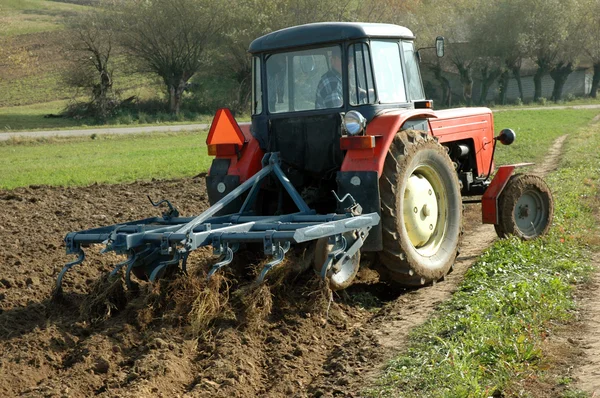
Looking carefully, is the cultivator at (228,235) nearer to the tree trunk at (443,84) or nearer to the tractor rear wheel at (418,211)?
the tractor rear wheel at (418,211)

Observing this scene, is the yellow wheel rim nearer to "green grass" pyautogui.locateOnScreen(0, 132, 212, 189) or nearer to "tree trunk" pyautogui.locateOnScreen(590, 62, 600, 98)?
"green grass" pyautogui.locateOnScreen(0, 132, 212, 189)

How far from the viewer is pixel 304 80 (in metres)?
6.68

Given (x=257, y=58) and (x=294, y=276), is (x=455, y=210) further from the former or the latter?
(x=257, y=58)

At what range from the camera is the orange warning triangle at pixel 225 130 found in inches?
261

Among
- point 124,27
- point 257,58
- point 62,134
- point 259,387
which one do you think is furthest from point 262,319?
point 124,27

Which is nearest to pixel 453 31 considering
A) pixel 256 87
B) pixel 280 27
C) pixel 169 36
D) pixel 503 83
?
pixel 503 83

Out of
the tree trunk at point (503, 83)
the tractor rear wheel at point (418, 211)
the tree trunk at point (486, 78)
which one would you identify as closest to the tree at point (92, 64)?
the tree trunk at point (486, 78)

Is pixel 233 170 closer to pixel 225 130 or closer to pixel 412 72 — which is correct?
pixel 225 130

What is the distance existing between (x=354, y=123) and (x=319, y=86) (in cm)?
73

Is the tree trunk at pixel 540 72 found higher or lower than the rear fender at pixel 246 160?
higher

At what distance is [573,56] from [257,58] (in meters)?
47.6

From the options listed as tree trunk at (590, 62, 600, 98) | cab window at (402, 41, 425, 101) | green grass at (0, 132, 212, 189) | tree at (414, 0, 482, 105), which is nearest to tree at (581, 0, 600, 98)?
tree trunk at (590, 62, 600, 98)

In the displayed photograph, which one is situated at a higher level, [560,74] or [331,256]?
[560,74]

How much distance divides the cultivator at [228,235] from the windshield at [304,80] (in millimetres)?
711
